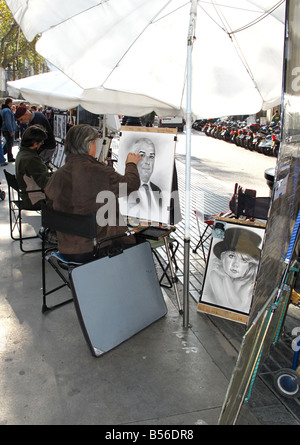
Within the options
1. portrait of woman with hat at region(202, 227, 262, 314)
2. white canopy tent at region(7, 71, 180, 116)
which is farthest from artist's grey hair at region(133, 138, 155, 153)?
portrait of woman with hat at region(202, 227, 262, 314)

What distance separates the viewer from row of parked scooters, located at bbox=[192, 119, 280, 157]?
50.0 ft

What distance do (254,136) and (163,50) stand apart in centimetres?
1472

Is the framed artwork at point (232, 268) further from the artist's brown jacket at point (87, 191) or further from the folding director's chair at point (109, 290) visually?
the artist's brown jacket at point (87, 191)

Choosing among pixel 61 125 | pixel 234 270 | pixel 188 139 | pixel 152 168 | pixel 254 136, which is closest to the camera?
pixel 188 139

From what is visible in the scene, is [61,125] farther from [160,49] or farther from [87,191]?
[87,191]

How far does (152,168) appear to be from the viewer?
3641mm

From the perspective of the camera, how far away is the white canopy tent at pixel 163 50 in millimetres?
3072

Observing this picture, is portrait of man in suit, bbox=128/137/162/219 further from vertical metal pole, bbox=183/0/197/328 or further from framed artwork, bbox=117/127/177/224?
vertical metal pole, bbox=183/0/197/328

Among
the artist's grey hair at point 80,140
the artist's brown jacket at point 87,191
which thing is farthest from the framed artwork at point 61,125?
the artist's brown jacket at point 87,191

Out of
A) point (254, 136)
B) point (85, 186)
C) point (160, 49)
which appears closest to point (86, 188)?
point (85, 186)

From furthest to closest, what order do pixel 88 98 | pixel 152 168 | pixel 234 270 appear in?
pixel 88 98 → pixel 152 168 → pixel 234 270

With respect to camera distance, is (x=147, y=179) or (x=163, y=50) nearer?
(x=163, y=50)

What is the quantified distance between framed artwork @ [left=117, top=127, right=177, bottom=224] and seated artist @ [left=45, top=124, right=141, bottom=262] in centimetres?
32
